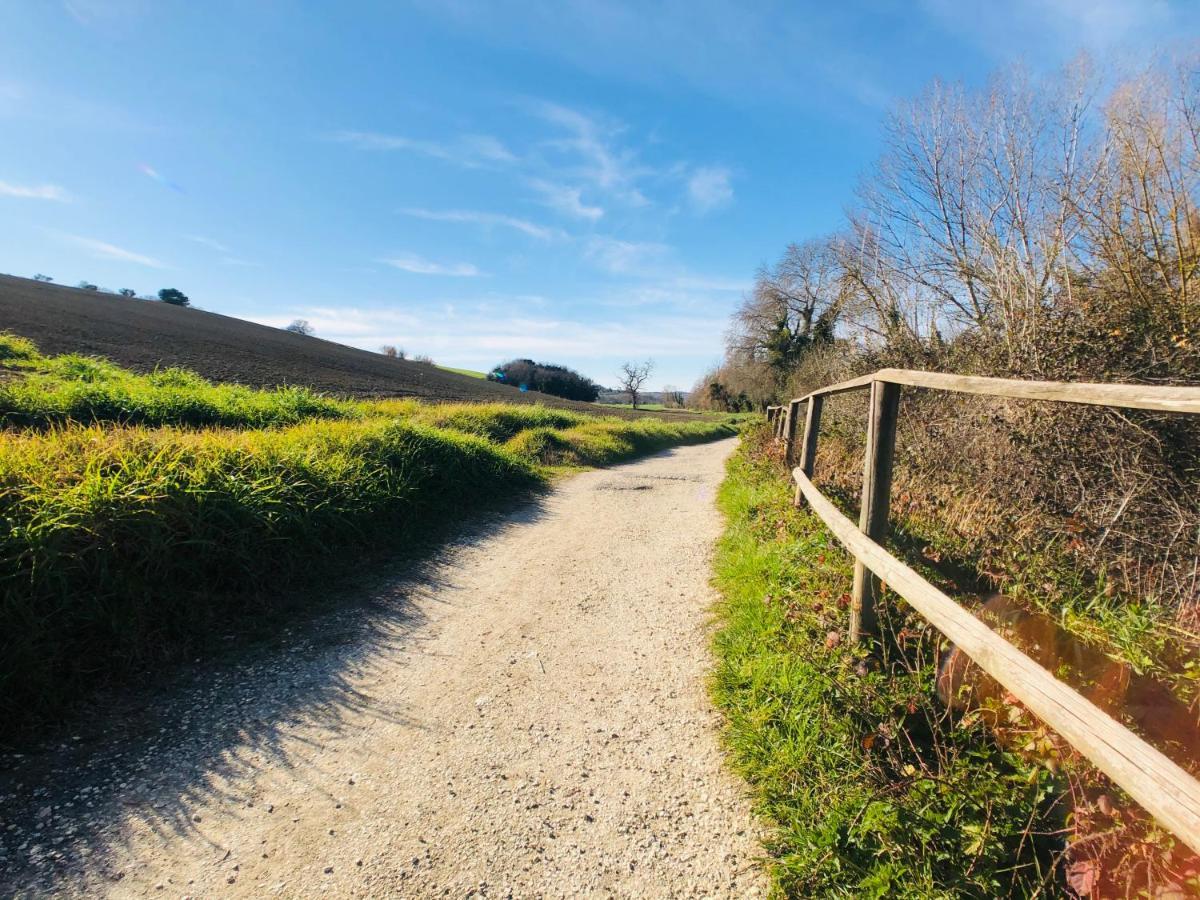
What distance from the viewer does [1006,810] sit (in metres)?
2.11

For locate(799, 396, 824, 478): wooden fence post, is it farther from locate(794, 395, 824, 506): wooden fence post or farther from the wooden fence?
the wooden fence

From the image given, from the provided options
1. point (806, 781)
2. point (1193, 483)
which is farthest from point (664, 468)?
point (806, 781)

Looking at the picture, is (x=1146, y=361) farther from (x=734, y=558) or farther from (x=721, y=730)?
(x=721, y=730)

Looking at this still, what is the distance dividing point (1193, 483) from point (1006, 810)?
10.5 feet

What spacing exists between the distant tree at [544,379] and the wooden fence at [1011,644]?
5581 centimetres

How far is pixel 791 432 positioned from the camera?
9.08 metres

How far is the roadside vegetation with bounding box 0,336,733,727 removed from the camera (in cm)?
322

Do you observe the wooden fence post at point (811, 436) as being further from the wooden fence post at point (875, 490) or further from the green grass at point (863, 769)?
the wooden fence post at point (875, 490)

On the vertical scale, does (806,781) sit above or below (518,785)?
above

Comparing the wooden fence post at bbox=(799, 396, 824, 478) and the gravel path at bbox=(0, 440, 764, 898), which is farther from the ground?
the wooden fence post at bbox=(799, 396, 824, 478)

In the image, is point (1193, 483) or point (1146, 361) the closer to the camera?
point (1193, 483)

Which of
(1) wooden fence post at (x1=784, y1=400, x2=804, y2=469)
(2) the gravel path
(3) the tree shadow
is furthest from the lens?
(1) wooden fence post at (x1=784, y1=400, x2=804, y2=469)

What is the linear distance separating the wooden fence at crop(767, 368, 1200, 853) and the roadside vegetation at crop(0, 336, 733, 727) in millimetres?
4419

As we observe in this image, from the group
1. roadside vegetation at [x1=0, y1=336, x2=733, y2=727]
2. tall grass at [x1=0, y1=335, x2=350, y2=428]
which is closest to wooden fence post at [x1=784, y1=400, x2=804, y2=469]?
roadside vegetation at [x1=0, y1=336, x2=733, y2=727]
